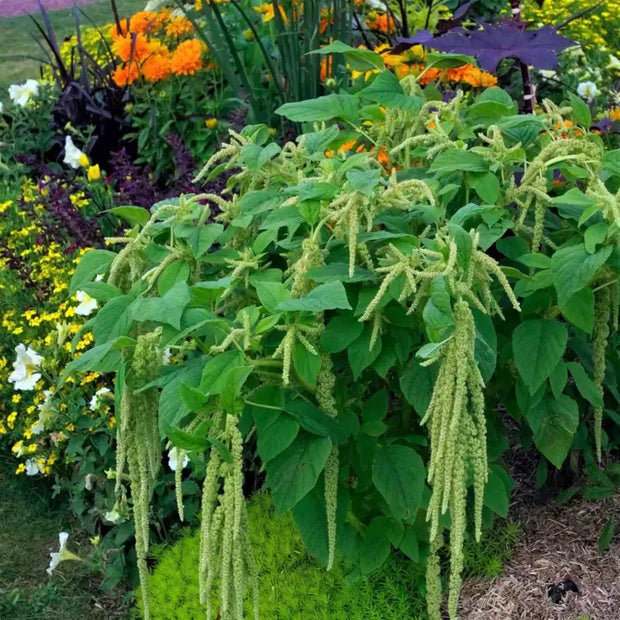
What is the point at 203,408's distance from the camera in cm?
148

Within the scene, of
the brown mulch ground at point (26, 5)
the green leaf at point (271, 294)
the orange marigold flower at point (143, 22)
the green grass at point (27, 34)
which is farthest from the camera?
the brown mulch ground at point (26, 5)

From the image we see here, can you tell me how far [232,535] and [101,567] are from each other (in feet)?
5.38

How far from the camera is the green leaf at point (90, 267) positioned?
180 cm

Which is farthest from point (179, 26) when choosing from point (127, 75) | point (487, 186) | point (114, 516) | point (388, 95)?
point (487, 186)

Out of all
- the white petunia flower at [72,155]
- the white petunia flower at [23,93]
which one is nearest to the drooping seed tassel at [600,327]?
the white petunia flower at [72,155]

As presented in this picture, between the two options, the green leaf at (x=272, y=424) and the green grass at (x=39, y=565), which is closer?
the green leaf at (x=272, y=424)

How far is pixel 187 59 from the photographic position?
4508 mm

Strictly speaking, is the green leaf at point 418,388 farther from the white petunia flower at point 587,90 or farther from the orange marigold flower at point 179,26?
the orange marigold flower at point 179,26

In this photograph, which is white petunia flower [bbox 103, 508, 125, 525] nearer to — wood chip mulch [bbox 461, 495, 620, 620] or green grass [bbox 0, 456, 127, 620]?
green grass [bbox 0, 456, 127, 620]

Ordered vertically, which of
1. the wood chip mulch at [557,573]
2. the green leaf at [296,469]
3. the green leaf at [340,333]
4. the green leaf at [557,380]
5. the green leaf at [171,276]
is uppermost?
the green leaf at [171,276]

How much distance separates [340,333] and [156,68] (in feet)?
10.8

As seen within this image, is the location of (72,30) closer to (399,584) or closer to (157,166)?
(157,166)

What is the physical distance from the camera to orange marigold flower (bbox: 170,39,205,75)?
451 centimetres

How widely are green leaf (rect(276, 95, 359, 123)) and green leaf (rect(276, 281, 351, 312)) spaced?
56 cm
